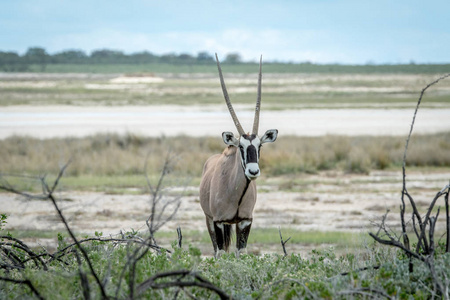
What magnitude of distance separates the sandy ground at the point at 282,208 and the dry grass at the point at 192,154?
2.15 metres

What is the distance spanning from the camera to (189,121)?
45.3m

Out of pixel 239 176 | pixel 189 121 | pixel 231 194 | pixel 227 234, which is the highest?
Answer: pixel 239 176

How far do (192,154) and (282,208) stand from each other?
25.7 feet

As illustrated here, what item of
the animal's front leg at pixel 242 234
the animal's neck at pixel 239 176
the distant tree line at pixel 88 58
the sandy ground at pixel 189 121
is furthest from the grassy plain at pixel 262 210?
the distant tree line at pixel 88 58

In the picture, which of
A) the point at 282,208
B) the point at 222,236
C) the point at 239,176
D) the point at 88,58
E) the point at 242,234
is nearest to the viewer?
the point at 239,176

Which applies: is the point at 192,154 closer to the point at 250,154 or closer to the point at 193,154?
the point at 193,154

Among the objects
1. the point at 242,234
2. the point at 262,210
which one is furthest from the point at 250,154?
the point at 262,210

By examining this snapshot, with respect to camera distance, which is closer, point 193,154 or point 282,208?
point 282,208

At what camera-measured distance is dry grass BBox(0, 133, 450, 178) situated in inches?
905

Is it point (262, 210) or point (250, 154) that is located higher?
point (250, 154)

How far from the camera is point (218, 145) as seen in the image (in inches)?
1042

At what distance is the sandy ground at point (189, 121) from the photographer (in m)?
37.1

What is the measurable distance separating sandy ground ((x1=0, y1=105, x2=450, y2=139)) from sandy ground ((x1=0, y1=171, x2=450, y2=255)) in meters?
14.0

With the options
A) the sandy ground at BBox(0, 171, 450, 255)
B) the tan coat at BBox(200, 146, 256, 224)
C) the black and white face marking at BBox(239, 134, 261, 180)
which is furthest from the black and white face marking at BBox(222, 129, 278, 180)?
the sandy ground at BBox(0, 171, 450, 255)
